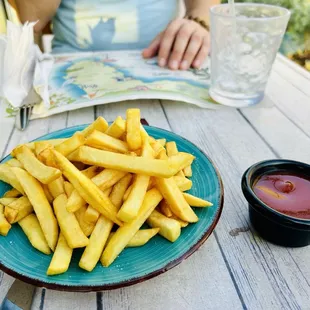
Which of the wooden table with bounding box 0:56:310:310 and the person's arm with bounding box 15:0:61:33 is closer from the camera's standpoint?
the wooden table with bounding box 0:56:310:310

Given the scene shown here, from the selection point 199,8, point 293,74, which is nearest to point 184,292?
point 293,74

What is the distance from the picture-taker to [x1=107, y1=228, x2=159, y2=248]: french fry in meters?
0.63

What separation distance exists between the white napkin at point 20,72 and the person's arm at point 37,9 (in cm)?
64

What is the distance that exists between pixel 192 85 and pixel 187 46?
24 centimetres

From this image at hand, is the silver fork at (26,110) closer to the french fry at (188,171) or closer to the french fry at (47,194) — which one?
the french fry at (47,194)

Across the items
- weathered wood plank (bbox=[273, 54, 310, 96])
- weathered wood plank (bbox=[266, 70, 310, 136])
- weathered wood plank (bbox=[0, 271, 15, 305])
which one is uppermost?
weathered wood plank (bbox=[273, 54, 310, 96])

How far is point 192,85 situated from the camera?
131 centimetres

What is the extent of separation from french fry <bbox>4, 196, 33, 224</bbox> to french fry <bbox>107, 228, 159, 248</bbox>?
0.53 feet

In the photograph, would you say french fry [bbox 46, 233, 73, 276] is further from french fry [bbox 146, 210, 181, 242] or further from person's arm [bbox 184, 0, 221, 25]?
person's arm [bbox 184, 0, 221, 25]

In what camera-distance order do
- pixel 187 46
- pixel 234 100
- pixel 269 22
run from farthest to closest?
pixel 187 46 → pixel 234 100 → pixel 269 22

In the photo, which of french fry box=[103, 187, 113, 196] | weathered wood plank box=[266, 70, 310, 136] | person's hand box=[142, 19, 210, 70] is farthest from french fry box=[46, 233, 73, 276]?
person's hand box=[142, 19, 210, 70]

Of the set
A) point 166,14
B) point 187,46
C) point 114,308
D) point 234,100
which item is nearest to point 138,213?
point 114,308

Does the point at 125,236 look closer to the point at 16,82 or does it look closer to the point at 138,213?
the point at 138,213

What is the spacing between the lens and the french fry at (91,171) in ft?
2.33
